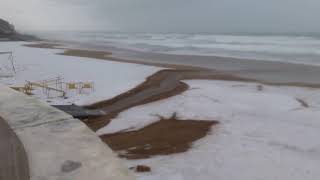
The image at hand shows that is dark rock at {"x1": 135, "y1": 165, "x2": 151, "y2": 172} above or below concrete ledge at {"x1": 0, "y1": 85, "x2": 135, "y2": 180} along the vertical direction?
below

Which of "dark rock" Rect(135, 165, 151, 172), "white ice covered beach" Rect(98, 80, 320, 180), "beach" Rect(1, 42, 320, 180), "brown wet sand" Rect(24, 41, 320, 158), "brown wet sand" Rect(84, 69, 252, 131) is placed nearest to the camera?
"dark rock" Rect(135, 165, 151, 172)

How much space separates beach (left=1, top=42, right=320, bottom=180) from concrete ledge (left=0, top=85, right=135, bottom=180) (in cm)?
265

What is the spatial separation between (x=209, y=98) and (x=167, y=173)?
331 inches

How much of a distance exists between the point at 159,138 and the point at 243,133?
7.01 feet

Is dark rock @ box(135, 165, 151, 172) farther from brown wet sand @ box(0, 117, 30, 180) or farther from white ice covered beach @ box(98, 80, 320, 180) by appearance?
brown wet sand @ box(0, 117, 30, 180)

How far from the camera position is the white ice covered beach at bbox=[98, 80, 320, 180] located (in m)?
7.94

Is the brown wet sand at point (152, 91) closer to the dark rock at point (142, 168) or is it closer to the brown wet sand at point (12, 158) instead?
the dark rock at point (142, 168)

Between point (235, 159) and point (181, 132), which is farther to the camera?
point (181, 132)

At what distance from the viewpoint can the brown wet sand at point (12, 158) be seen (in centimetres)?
387

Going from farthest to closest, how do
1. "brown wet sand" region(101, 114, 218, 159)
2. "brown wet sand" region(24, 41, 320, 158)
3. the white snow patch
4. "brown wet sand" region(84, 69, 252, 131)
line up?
the white snow patch, "brown wet sand" region(84, 69, 252, 131), "brown wet sand" region(24, 41, 320, 158), "brown wet sand" region(101, 114, 218, 159)

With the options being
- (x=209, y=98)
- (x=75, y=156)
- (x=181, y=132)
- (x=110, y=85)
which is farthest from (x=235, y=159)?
(x=110, y=85)

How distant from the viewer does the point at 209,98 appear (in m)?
15.9

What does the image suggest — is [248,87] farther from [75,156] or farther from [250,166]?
[75,156]

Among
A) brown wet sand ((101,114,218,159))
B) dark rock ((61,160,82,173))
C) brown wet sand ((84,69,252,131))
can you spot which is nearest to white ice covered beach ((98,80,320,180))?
brown wet sand ((101,114,218,159))
